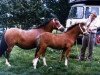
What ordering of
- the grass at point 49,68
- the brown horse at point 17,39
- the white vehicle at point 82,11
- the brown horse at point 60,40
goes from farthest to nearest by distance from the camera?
the white vehicle at point 82,11 < the brown horse at point 17,39 < the brown horse at point 60,40 < the grass at point 49,68

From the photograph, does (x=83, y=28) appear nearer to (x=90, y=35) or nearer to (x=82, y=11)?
(x=90, y=35)

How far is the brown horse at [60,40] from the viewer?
493 inches

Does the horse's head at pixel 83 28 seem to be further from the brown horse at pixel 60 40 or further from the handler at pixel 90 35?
the handler at pixel 90 35

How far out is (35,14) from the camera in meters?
25.1

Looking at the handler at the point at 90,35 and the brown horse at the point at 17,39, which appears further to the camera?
the handler at the point at 90,35

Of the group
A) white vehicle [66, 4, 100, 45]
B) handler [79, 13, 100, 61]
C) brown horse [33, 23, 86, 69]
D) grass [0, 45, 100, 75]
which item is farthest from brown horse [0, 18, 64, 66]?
white vehicle [66, 4, 100, 45]

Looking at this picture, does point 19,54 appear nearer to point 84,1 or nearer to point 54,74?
point 54,74

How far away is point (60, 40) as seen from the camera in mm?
12797

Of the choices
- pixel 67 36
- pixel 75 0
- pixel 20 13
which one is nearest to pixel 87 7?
pixel 75 0

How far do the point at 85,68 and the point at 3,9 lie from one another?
1298 cm

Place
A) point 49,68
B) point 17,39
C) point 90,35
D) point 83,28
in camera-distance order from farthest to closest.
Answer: point 90,35 → point 17,39 → point 83,28 → point 49,68

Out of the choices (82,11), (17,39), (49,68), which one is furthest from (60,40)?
(82,11)

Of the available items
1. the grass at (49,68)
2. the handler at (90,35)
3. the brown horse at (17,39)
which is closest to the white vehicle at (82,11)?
the grass at (49,68)

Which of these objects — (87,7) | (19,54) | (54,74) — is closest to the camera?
(54,74)
